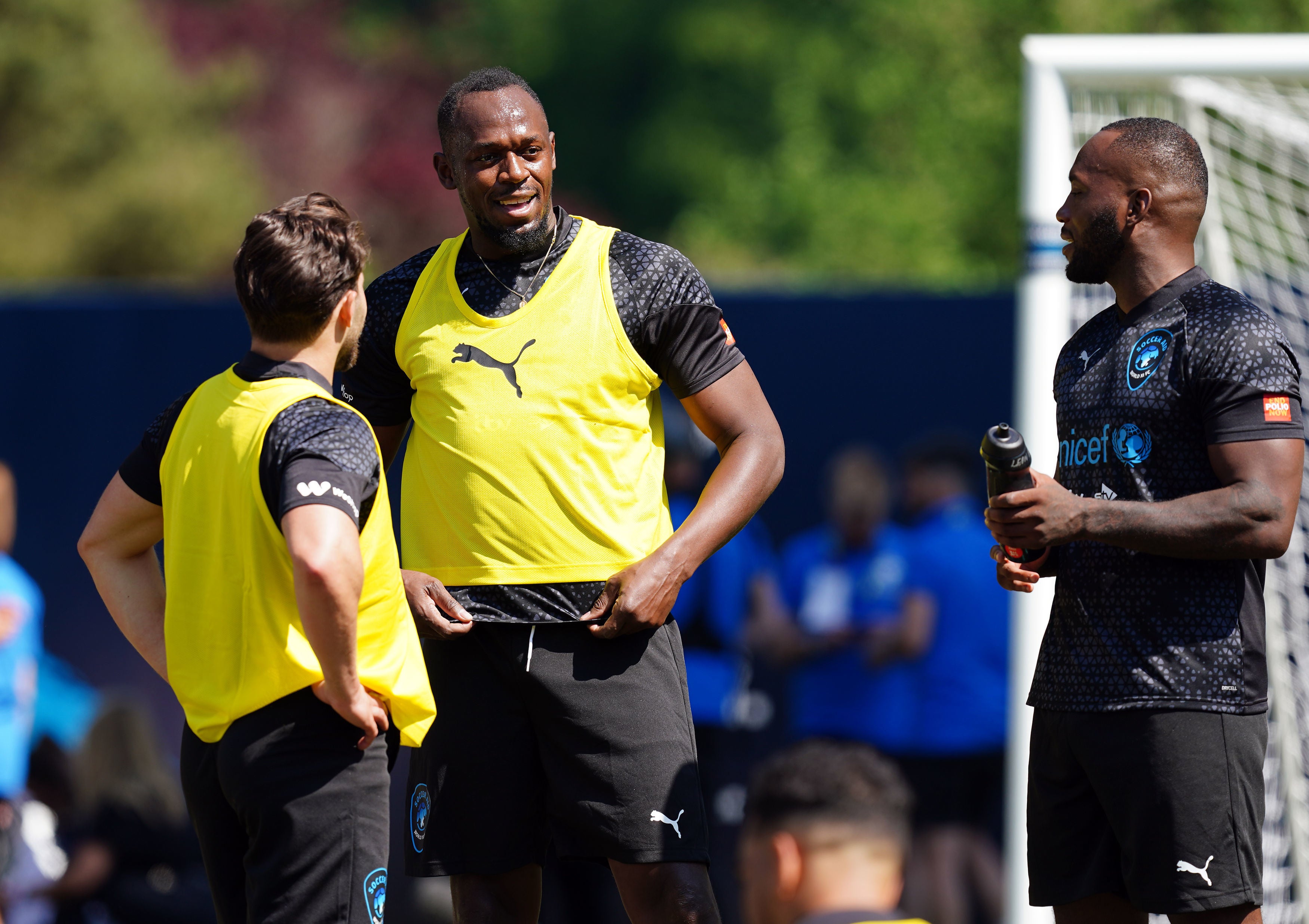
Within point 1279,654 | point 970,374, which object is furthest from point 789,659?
point 1279,654

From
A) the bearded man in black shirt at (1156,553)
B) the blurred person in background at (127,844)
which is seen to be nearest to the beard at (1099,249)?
the bearded man in black shirt at (1156,553)

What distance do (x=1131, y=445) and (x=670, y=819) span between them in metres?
1.19

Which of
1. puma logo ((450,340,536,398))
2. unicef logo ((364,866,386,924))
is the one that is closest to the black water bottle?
puma logo ((450,340,536,398))

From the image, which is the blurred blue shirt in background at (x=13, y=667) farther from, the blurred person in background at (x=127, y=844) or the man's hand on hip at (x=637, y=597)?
the man's hand on hip at (x=637, y=597)

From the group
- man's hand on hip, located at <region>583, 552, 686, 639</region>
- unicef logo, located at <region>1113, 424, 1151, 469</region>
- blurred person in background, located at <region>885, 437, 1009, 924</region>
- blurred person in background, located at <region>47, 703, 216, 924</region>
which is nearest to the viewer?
unicef logo, located at <region>1113, 424, 1151, 469</region>

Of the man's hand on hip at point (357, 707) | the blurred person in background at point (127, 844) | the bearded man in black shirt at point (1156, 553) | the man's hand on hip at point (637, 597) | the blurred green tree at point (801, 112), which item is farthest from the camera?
the blurred green tree at point (801, 112)

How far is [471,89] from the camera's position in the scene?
3.05m

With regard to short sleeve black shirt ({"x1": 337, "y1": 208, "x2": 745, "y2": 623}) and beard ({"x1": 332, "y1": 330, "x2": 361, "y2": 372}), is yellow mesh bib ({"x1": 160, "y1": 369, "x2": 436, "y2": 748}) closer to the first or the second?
beard ({"x1": 332, "y1": 330, "x2": 361, "y2": 372})

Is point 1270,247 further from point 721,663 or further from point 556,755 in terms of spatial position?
point 556,755

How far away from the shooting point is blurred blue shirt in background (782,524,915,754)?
6.63m

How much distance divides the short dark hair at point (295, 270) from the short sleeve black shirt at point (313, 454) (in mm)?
80

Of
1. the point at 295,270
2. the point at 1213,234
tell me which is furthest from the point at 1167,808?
the point at 1213,234

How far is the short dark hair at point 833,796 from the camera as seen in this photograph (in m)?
1.90

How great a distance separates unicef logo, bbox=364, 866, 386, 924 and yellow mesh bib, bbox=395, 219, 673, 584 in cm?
63
